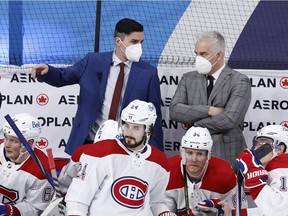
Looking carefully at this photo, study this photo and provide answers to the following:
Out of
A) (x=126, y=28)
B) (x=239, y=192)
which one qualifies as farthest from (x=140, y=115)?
(x=126, y=28)

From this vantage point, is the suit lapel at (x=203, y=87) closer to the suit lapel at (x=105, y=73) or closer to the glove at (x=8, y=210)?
the suit lapel at (x=105, y=73)

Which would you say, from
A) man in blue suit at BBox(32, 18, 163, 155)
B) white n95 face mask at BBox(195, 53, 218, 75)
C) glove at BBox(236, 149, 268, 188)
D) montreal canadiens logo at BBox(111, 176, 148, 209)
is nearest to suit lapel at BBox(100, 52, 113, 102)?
man in blue suit at BBox(32, 18, 163, 155)

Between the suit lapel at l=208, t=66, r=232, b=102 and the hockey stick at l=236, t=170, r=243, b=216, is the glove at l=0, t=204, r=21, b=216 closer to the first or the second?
the hockey stick at l=236, t=170, r=243, b=216

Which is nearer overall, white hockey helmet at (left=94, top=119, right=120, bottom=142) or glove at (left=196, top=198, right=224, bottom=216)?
glove at (left=196, top=198, right=224, bottom=216)

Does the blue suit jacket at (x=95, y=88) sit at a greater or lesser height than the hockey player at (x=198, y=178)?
greater

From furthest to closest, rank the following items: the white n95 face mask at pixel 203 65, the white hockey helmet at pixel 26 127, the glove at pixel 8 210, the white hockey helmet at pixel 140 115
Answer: the white n95 face mask at pixel 203 65
the white hockey helmet at pixel 26 127
the glove at pixel 8 210
the white hockey helmet at pixel 140 115

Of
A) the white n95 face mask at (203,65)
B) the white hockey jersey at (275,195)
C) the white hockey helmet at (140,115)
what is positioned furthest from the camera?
the white n95 face mask at (203,65)

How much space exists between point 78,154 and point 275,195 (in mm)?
1249

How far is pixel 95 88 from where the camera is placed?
585 cm

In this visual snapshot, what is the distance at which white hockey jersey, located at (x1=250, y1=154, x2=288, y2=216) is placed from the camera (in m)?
4.46

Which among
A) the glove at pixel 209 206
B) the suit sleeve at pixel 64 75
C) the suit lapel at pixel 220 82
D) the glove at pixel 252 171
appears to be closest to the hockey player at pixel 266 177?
the glove at pixel 252 171

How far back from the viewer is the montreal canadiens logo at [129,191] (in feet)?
15.3

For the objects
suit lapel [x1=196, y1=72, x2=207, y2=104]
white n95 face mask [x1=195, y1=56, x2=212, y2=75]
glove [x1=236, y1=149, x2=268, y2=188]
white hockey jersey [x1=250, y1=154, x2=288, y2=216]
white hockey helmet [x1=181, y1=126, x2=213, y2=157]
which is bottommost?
white hockey jersey [x1=250, y1=154, x2=288, y2=216]

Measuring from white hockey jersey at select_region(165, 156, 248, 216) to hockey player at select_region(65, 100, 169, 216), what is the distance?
1.33 ft
